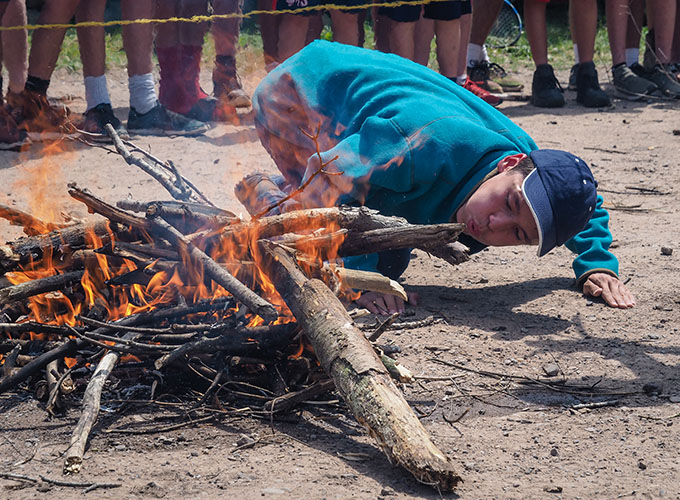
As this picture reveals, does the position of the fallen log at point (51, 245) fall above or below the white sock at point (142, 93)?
below

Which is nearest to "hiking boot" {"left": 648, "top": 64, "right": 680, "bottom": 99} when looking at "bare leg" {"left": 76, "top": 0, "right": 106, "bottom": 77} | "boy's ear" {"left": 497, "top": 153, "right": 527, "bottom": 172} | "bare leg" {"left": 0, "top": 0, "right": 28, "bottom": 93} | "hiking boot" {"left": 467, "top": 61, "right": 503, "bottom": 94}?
"hiking boot" {"left": 467, "top": 61, "right": 503, "bottom": 94}

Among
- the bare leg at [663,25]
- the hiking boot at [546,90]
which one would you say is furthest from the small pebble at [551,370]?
the bare leg at [663,25]

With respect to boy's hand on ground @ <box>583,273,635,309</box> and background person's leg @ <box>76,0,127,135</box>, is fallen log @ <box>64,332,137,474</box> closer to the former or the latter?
boy's hand on ground @ <box>583,273,635,309</box>

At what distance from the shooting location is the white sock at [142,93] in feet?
19.3

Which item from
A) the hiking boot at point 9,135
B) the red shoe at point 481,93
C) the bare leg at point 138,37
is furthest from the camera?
the red shoe at point 481,93

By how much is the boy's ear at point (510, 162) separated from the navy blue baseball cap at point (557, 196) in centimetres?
11

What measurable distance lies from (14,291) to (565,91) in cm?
658

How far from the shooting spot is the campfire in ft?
7.86

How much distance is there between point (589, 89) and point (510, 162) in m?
4.35

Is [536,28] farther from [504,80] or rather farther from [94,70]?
[94,70]

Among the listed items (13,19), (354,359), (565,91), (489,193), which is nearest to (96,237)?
(354,359)

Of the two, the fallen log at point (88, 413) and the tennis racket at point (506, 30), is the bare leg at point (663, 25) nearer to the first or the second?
the tennis racket at point (506, 30)

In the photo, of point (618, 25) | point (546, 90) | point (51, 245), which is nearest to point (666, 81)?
point (618, 25)

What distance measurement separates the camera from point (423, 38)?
257 inches
